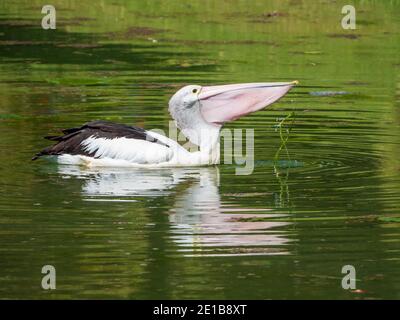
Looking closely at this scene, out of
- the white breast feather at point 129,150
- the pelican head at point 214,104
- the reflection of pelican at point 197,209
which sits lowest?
the reflection of pelican at point 197,209

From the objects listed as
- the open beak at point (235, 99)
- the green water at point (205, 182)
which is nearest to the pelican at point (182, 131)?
the open beak at point (235, 99)

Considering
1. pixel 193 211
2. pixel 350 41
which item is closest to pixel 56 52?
pixel 350 41

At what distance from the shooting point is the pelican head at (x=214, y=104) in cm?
1091

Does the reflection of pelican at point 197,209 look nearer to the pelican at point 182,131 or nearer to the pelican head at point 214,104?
the pelican at point 182,131

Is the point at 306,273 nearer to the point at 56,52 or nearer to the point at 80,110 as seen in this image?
the point at 80,110

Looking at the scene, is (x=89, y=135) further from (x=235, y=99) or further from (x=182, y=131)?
(x=235, y=99)

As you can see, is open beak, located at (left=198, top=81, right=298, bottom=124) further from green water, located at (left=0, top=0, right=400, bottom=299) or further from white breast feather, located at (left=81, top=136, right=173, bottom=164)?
white breast feather, located at (left=81, top=136, right=173, bottom=164)

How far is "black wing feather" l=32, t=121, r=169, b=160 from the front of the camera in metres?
10.6

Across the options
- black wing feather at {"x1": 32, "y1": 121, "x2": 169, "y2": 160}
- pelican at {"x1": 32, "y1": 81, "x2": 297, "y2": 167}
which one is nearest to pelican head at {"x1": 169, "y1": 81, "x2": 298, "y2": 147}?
pelican at {"x1": 32, "y1": 81, "x2": 297, "y2": 167}

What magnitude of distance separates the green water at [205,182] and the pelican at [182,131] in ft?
0.43

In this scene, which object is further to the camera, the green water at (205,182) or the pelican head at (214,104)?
the pelican head at (214,104)

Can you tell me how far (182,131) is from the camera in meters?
11.1

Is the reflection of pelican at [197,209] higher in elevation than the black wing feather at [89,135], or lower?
lower

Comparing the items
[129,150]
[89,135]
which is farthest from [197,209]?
[89,135]
